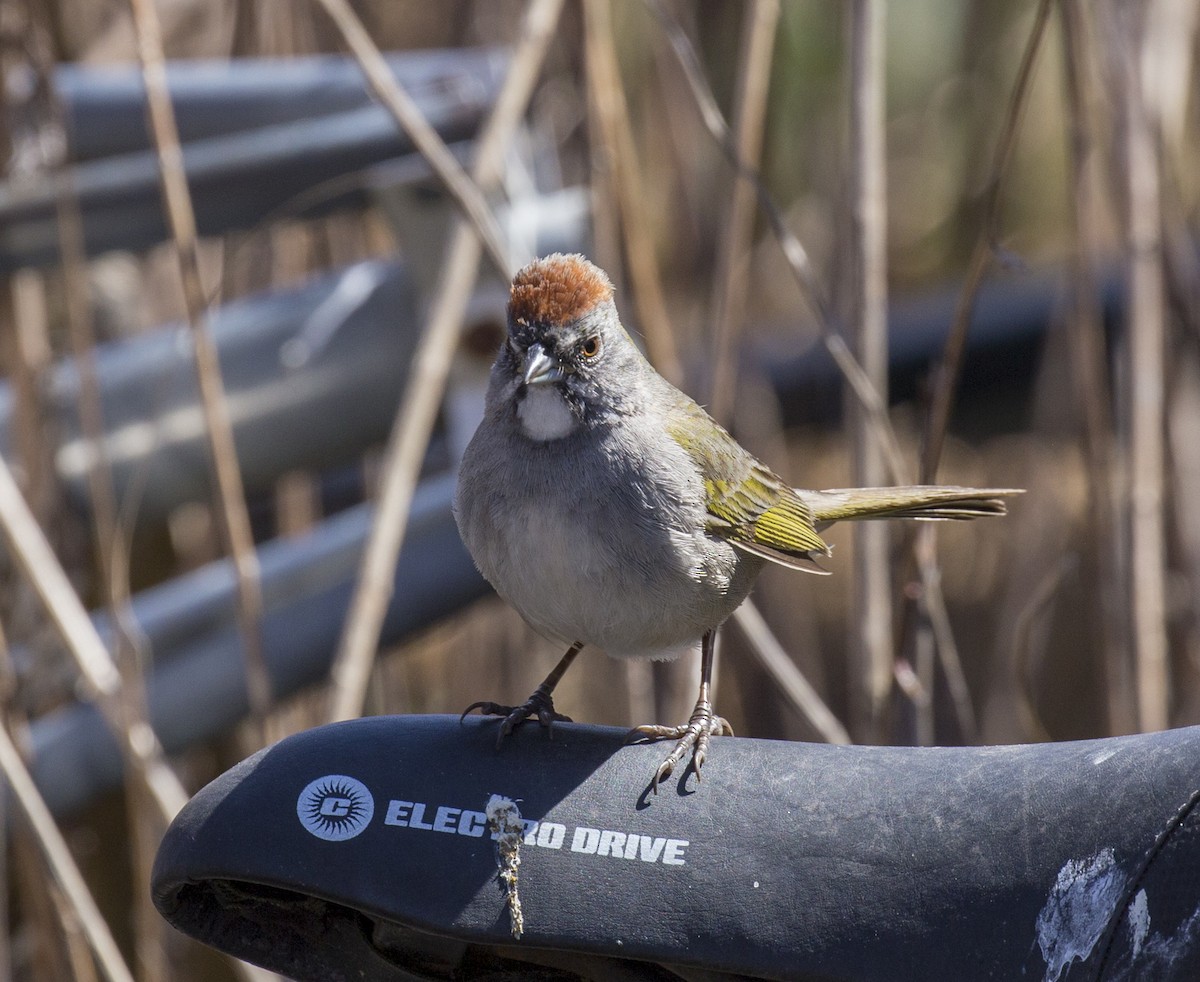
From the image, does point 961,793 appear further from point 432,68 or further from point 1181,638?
point 1181,638

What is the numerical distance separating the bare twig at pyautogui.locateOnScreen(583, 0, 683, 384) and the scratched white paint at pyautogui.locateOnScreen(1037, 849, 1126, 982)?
1723 millimetres

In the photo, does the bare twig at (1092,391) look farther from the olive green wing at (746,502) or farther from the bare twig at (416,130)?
the bare twig at (416,130)

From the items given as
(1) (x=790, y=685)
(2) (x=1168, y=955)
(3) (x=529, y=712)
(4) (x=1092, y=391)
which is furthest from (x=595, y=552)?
(4) (x=1092, y=391)

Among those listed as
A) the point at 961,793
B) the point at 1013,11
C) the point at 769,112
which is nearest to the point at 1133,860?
the point at 961,793

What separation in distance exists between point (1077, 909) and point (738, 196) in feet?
6.15

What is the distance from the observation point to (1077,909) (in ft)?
4.13

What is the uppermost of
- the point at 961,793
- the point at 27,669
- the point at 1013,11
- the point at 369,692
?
the point at 1013,11

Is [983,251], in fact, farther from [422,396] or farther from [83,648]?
[83,648]

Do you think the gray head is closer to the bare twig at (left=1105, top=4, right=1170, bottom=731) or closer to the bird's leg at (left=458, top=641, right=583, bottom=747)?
the bird's leg at (left=458, top=641, right=583, bottom=747)

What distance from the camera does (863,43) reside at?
8.09ft

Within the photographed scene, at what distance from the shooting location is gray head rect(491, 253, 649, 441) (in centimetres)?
227

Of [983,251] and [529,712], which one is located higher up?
[983,251]

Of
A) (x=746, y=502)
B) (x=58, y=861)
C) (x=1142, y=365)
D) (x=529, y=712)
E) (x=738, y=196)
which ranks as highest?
(x=738, y=196)

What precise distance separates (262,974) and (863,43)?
6.37 ft
